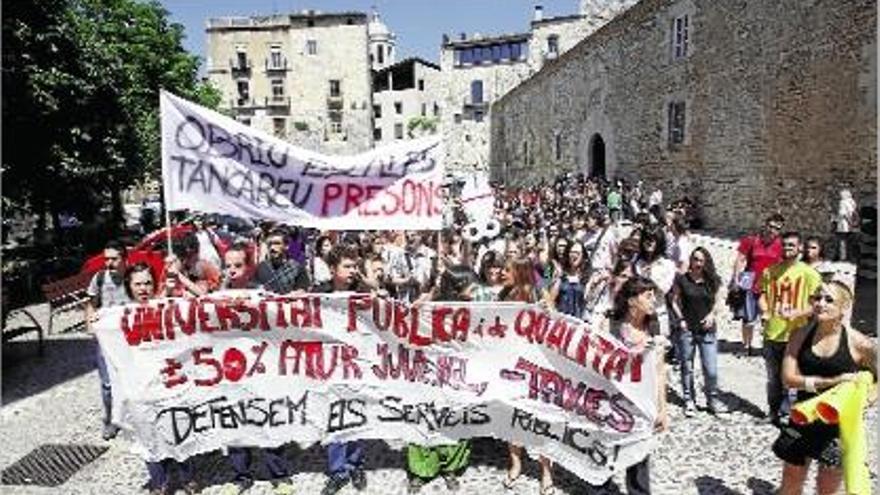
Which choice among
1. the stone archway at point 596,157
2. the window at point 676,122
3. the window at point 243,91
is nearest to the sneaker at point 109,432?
the window at point 676,122

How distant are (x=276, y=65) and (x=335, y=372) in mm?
64623

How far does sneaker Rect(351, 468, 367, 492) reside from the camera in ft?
19.4

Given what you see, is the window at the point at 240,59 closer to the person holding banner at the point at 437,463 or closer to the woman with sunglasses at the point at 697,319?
the woman with sunglasses at the point at 697,319

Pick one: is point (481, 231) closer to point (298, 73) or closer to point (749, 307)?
point (749, 307)

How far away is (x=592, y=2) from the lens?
55156 mm

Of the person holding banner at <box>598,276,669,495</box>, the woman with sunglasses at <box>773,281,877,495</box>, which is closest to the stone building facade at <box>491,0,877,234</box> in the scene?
the person holding banner at <box>598,276,669,495</box>

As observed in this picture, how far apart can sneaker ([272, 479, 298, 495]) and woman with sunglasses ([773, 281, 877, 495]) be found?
10.9 ft

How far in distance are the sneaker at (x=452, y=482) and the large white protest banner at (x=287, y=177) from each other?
201 centimetres

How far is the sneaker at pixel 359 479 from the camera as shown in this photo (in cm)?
590

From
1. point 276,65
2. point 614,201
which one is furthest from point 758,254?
point 276,65

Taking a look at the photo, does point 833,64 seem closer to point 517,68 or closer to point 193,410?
point 193,410

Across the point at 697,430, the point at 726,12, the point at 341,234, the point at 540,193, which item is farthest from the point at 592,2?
the point at 697,430

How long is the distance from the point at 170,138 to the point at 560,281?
4.45m

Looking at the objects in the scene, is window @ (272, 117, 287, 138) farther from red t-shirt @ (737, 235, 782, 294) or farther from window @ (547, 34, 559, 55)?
red t-shirt @ (737, 235, 782, 294)
